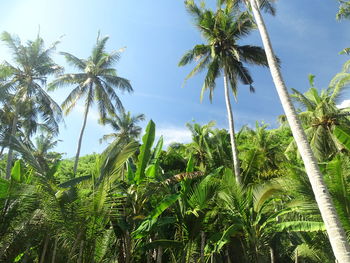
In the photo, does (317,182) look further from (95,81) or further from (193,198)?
(95,81)

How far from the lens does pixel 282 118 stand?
A: 18.9 meters

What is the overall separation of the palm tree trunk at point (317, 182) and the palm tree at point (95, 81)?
14.8m

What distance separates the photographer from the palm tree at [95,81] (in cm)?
1928

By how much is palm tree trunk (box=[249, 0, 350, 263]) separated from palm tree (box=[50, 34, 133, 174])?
14.8 meters

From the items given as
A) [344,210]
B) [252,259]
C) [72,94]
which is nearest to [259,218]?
[252,259]

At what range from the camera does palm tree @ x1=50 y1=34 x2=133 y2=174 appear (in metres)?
19.3

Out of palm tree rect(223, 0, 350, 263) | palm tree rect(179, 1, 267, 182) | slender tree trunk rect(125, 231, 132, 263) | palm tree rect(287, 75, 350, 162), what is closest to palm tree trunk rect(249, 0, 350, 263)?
palm tree rect(223, 0, 350, 263)

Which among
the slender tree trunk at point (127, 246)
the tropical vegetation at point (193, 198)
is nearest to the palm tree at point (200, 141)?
the tropical vegetation at point (193, 198)

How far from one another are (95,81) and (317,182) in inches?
684

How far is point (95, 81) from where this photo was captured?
19484 millimetres

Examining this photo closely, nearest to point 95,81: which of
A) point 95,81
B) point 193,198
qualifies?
point 95,81

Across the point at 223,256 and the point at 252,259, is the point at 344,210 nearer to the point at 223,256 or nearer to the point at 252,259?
the point at 252,259

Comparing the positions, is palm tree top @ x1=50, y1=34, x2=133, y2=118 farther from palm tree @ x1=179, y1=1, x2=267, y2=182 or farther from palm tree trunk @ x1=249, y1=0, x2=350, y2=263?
palm tree trunk @ x1=249, y1=0, x2=350, y2=263

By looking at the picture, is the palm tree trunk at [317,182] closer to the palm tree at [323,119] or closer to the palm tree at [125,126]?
the palm tree at [323,119]
